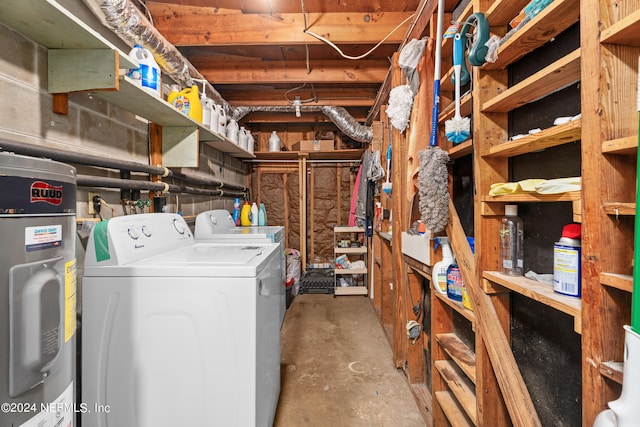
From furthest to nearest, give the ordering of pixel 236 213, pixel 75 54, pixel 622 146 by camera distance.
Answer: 1. pixel 236 213
2. pixel 75 54
3. pixel 622 146

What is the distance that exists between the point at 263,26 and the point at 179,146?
1069 mm

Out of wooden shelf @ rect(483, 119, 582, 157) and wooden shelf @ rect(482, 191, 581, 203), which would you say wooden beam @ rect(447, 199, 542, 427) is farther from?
wooden shelf @ rect(483, 119, 582, 157)

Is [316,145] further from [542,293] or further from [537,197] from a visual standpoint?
[542,293]

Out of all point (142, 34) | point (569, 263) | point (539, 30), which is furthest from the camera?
point (142, 34)

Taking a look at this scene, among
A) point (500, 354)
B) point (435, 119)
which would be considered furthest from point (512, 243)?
point (435, 119)

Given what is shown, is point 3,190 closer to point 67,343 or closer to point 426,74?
point 67,343

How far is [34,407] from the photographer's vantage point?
2.06 ft

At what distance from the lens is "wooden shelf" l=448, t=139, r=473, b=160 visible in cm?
123

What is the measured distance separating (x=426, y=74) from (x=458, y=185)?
61 centimetres

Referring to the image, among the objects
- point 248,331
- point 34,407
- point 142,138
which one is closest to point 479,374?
point 248,331

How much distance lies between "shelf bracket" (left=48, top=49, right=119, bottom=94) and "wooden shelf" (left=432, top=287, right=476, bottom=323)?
1678 millimetres

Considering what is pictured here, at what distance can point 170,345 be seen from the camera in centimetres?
106

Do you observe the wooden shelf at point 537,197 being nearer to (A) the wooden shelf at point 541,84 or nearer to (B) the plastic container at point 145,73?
(A) the wooden shelf at point 541,84

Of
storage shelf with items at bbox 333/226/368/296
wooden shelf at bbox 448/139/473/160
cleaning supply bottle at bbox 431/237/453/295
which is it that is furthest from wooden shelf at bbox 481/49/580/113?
storage shelf with items at bbox 333/226/368/296
